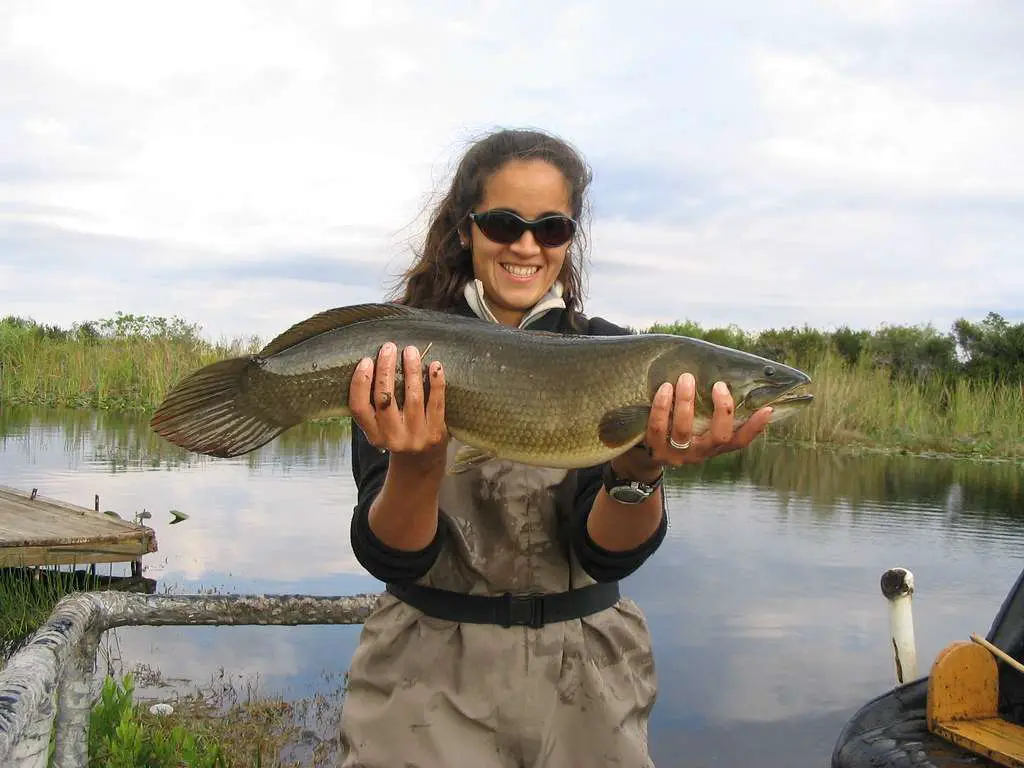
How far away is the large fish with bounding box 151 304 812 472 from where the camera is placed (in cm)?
269

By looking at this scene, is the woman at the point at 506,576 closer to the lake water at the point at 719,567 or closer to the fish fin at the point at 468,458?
the fish fin at the point at 468,458

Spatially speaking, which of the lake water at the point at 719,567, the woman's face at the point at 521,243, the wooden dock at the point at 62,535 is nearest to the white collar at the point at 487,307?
the woman's face at the point at 521,243

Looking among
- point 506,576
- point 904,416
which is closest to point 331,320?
point 506,576

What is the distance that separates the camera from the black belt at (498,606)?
2.54m

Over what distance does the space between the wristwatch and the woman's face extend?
69 cm

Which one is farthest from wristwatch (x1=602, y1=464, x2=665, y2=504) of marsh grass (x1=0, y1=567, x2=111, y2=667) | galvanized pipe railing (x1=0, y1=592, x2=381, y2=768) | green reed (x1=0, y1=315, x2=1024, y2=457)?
green reed (x1=0, y1=315, x2=1024, y2=457)

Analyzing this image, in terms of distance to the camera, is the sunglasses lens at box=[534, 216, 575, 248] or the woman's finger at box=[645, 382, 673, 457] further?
the sunglasses lens at box=[534, 216, 575, 248]

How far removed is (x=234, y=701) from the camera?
589cm

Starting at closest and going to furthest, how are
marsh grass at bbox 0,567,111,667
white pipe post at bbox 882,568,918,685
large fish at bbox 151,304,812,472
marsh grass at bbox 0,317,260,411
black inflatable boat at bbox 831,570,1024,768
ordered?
large fish at bbox 151,304,812,472
black inflatable boat at bbox 831,570,1024,768
white pipe post at bbox 882,568,918,685
marsh grass at bbox 0,567,111,667
marsh grass at bbox 0,317,260,411

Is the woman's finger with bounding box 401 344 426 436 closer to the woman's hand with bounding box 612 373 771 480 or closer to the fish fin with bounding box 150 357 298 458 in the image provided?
the fish fin with bounding box 150 357 298 458

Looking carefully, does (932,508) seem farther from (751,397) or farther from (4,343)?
(4,343)

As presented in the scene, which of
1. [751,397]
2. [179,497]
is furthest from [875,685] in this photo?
[179,497]

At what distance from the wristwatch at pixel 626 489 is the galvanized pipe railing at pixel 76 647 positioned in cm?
166

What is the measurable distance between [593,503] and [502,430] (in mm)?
354
